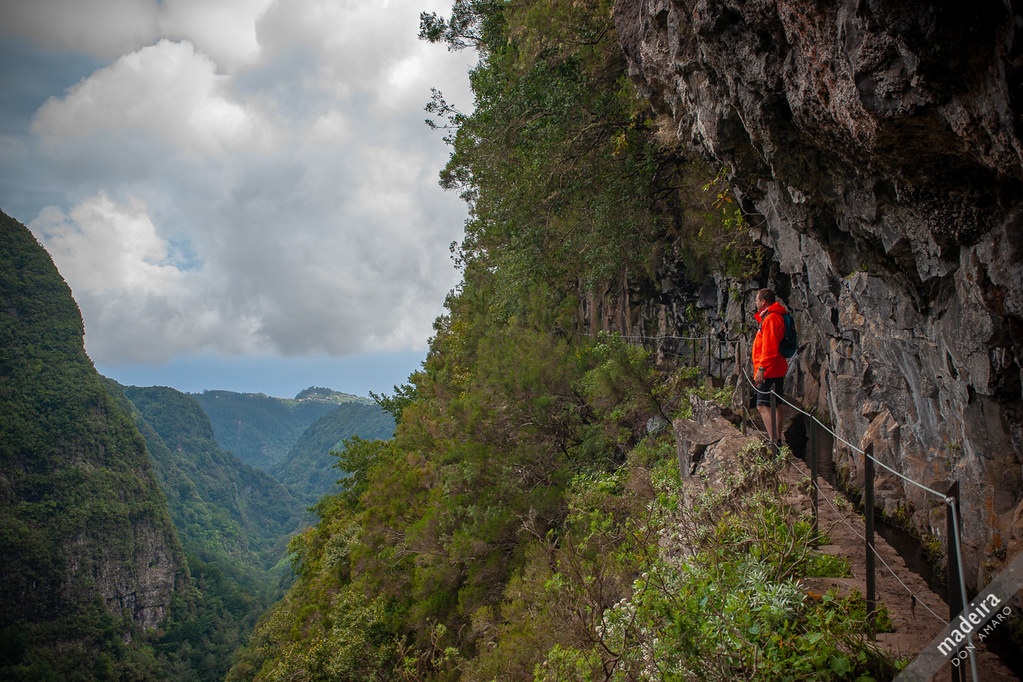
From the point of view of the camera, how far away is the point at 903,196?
373 cm

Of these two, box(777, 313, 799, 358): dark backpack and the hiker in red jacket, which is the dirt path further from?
box(777, 313, 799, 358): dark backpack

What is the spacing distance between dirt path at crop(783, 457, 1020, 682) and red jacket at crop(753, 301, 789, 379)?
1184 mm

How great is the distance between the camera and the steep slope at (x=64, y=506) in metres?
83.8

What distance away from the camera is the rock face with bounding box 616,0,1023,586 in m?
2.91

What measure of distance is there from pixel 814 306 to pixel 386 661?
11.6m

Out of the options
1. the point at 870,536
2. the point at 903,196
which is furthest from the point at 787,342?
the point at 870,536

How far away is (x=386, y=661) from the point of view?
13328mm

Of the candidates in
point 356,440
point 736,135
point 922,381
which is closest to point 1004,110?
point 922,381

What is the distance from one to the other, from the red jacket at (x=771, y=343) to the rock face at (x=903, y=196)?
0.46 m

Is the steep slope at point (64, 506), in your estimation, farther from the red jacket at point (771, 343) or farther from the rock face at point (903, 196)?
the rock face at point (903, 196)

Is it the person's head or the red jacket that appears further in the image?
the person's head

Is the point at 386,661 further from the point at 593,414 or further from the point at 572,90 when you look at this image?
the point at 572,90

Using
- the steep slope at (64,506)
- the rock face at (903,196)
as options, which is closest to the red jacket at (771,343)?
the rock face at (903,196)

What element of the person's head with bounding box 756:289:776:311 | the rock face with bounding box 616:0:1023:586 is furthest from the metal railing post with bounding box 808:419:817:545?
the person's head with bounding box 756:289:776:311
